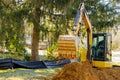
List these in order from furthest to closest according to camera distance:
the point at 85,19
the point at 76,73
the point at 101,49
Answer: the point at 101,49 < the point at 85,19 < the point at 76,73

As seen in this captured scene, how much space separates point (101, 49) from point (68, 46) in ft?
11.0

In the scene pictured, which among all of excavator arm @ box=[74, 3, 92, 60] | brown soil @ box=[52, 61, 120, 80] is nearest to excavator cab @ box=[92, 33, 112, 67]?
excavator arm @ box=[74, 3, 92, 60]

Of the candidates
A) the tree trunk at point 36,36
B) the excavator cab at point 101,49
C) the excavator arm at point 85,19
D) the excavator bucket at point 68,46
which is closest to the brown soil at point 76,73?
the excavator bucket at point 68,46

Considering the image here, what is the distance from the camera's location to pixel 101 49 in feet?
38.1

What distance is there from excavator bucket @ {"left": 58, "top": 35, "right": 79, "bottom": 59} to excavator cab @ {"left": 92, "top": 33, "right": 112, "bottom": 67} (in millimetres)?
3133

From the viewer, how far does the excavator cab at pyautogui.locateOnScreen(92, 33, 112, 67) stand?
11.5 metres

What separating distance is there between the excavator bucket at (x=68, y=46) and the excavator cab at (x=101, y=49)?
3133mm

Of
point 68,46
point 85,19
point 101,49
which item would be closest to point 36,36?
point 101,49

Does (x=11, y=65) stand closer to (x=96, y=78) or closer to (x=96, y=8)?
(x=96, y=78)

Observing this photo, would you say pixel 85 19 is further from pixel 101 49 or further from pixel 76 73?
pixel 76 73

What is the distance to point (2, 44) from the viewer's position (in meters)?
15.8

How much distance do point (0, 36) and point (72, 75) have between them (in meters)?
7.19

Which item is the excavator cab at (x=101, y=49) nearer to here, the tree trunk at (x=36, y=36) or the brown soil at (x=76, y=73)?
the brown soil at (x=76, y=73)

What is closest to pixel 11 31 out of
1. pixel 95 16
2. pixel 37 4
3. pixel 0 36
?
pixel 0 36
